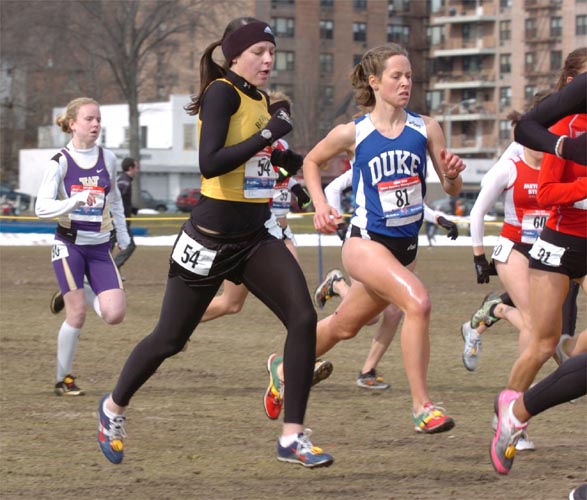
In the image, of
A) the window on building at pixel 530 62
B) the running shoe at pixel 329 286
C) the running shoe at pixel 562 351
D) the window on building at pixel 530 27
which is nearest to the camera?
the running shoe at pixel 562 351

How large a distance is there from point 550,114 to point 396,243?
6.17 ft

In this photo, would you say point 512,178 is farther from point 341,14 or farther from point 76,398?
point 341,14

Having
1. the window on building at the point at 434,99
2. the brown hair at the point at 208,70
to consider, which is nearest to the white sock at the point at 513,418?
the brown hair at the point at 208,70

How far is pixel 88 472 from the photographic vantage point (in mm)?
6672

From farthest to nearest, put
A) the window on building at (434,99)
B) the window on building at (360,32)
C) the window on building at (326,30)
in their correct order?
1. the window on building at (434,99)
2. the window on building at (360,32)
3. the window on building at (326,30)

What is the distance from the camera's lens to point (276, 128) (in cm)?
621

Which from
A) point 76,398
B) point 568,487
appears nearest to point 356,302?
point 568,487

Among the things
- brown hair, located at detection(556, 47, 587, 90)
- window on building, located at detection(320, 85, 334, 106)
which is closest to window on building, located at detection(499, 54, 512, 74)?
window on building, located at detection(320, 85, 334, 106)

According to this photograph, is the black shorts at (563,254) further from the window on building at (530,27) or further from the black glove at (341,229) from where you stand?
the window on building at (530,27)

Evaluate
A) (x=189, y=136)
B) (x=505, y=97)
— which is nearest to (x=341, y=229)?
(x=189, y=136)

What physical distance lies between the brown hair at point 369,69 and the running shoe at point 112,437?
2.41 meters

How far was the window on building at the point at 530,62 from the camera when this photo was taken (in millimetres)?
102688

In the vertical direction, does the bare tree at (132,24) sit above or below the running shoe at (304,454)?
above

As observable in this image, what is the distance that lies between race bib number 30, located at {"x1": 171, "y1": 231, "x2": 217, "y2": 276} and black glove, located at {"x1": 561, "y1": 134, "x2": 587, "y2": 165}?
1862 mm
